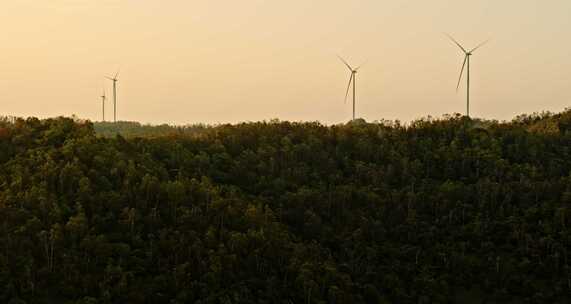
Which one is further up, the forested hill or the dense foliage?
the dense foliage

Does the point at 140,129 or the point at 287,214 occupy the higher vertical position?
the point at 140,129

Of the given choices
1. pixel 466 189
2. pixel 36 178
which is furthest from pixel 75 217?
pixel 466 189

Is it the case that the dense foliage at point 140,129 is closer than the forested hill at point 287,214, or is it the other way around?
the forested hill at point 287,214

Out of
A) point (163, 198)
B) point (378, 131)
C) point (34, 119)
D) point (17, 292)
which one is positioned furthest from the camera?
point (378, 131)

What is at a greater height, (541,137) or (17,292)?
(541,137)

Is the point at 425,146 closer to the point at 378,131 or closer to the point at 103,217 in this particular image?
the point at 378,131

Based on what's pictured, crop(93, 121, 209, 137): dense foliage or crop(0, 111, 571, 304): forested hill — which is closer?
crop(0, 111, 571, 304): forested hill

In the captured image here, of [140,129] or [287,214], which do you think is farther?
[140,129]

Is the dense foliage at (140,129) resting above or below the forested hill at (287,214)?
above
